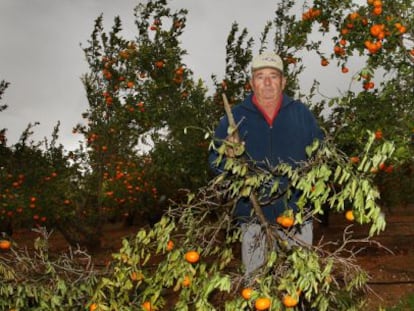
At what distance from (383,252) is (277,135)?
802 centimetres

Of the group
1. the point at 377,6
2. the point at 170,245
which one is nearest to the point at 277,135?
the point at 170,245

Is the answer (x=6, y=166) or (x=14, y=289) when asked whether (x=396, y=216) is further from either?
(x=14, y=289)

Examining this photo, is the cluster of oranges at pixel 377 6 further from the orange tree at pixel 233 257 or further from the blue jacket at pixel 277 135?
the blue jacket at pixel 277 135

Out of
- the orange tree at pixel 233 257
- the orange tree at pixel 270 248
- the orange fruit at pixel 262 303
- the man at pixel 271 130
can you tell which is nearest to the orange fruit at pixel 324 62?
the orange tree at pixel 233 257

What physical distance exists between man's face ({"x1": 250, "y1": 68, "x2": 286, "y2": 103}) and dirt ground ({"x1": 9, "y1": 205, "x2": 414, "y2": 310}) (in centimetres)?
208

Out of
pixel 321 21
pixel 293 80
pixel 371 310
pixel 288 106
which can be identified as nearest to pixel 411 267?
pixel 371 310

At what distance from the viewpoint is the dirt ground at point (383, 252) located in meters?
7.29

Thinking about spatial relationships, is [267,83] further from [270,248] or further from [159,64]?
[159,64]

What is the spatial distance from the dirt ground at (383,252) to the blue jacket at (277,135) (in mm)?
1765

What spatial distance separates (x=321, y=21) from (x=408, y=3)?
124 cm

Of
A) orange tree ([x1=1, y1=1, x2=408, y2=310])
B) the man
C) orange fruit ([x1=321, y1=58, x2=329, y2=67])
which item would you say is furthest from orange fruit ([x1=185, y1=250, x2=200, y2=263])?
orange fruit ([x1=321, y1=58, x2=329, y2=67])

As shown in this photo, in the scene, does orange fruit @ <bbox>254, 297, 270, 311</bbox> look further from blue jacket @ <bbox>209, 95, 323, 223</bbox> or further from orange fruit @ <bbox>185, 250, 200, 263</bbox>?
blue jacket @ <bbox>209, 95, 323, 223</bbox>

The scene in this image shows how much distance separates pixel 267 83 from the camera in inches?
141

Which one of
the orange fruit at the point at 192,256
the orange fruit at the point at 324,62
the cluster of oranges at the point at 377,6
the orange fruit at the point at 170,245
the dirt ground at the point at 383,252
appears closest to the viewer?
the orange fruit at the point at 192,256
